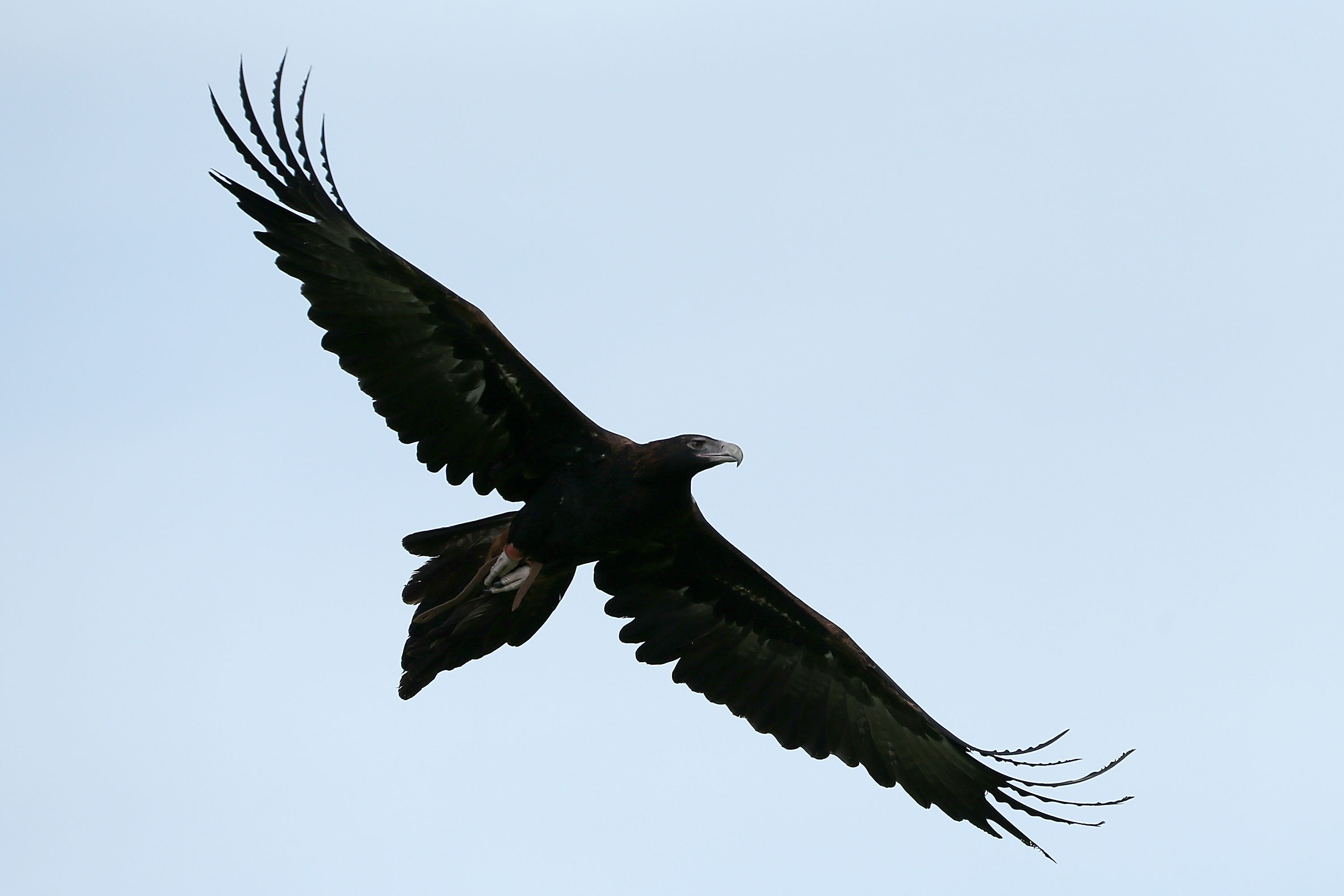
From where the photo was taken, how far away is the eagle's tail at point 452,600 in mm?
9250

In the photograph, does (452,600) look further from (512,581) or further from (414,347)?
(414,347)

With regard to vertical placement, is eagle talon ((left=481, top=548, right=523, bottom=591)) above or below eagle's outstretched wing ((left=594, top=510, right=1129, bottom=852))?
below

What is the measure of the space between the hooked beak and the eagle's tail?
1269mm

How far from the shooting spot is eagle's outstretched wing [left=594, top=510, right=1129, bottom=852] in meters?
10.0

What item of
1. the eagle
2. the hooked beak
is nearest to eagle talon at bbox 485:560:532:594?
the eagle

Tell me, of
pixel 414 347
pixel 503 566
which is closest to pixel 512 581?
pixel 503 566

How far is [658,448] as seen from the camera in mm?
8867

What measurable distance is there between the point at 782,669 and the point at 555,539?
6.62ft

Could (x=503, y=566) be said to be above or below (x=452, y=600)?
above

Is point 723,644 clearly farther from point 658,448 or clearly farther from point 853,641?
point 658,448

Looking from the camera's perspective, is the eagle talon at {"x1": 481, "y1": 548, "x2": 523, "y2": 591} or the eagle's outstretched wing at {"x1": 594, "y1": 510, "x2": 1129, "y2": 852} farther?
the eagle's outstretched wing at {"x1": 594, "y1": 510, "x2": 1129, "y2": 852}

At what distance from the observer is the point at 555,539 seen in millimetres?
9117

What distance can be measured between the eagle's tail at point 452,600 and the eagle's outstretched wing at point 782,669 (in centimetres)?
92

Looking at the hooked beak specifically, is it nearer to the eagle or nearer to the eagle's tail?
the eagle
